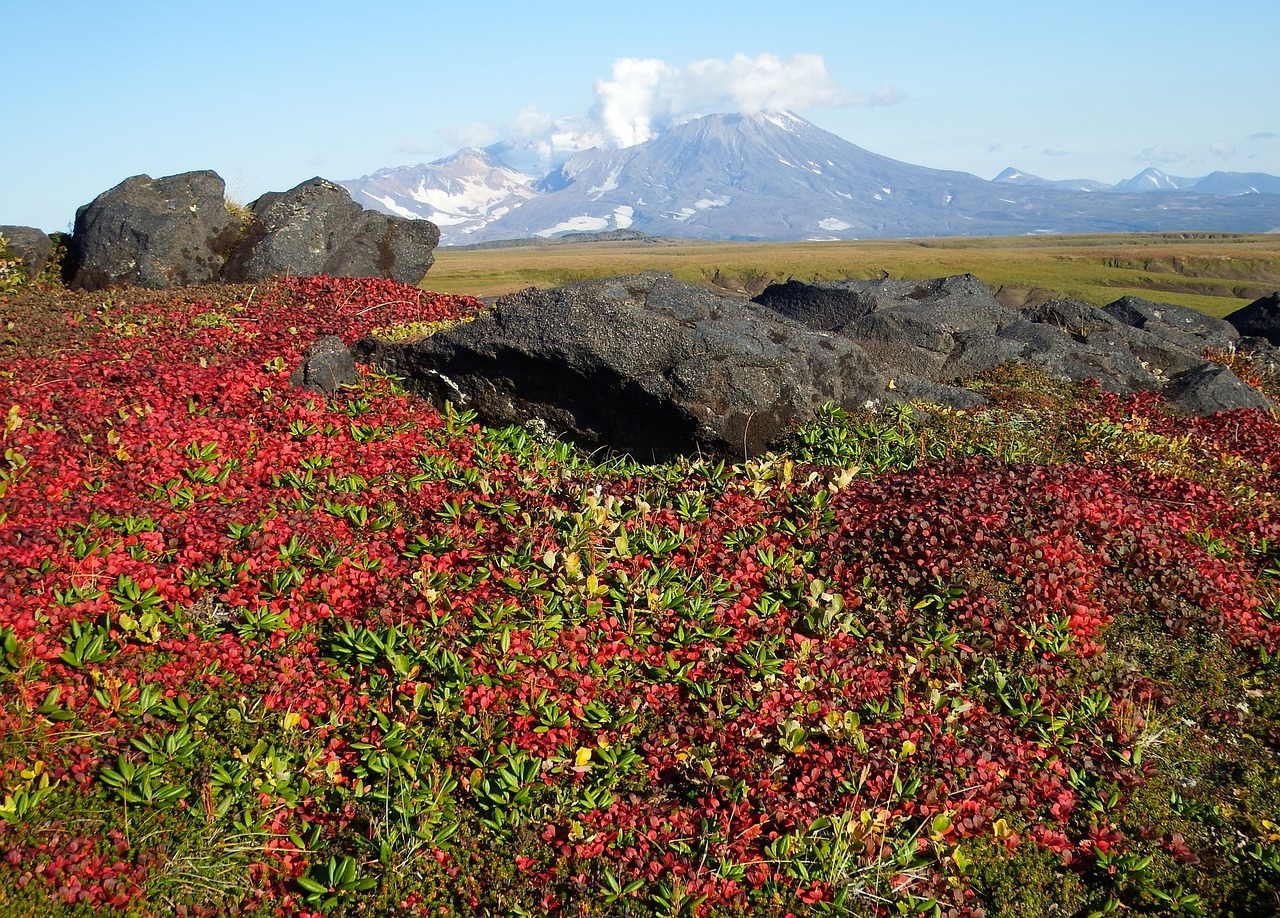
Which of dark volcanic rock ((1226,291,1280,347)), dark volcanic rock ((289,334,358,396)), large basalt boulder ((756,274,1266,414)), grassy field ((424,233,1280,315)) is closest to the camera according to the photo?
dark volcanic rock ((289,334,358,396))

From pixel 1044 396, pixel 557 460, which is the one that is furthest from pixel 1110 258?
pixel 557 460

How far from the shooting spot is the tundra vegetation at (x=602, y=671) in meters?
5.93

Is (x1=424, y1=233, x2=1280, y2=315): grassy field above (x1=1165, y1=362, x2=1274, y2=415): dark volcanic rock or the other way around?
above

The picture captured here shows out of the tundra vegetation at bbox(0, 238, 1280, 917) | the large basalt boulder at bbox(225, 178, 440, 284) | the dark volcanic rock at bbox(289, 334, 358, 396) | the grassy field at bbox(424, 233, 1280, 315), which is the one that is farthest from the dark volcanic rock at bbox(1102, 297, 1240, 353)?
the grassy field at bbox(424, 233, 1280, 315)

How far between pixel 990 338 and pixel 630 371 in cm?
1050

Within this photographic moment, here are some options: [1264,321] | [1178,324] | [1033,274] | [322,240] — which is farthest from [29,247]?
[1033,274]

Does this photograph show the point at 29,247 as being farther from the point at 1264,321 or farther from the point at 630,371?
the point at 1264,321

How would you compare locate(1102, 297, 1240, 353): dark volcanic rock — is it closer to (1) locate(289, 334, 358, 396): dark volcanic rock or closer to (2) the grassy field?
(1) locate(289, 334, 358, 396): dark volcanic rock

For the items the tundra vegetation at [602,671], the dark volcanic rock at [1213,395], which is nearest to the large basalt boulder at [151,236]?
the tundra vegetation at [602,671]

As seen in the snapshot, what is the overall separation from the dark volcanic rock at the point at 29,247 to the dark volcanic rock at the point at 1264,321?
109 ft

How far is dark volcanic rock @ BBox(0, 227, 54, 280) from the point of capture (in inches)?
801

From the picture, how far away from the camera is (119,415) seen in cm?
1085

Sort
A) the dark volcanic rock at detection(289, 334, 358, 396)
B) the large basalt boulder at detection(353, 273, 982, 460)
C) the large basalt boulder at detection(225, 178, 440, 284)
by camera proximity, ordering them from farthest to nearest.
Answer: the large basalt boulder at detection(225, 178, 440, 284), the dark volcanic rock at detection(289, 334, 358, 396), the large basalt boulder at detection(353, 273, 982, 460)

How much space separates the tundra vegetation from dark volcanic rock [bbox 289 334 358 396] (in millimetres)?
462
